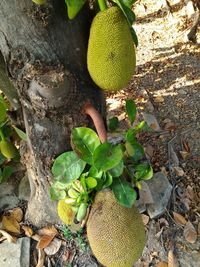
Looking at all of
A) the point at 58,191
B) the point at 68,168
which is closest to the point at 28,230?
the point at 58,191

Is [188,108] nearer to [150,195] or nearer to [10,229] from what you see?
[150,195]

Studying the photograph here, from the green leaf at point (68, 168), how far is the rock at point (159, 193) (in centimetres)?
61

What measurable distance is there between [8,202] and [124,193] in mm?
705

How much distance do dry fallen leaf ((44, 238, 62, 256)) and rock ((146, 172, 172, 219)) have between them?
1.19ft

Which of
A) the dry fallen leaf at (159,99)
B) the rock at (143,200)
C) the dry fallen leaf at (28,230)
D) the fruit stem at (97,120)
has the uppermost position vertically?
the fruit stem at (97,120)

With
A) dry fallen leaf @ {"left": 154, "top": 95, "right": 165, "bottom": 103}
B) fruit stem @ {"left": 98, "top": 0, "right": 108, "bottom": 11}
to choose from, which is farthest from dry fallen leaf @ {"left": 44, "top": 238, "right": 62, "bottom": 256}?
dry fallen leaf @ {"left": 154, "top": 95, "right": 165, "bottom": 103}

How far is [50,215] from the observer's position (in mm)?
1267

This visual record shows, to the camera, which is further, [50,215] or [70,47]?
[50,215]

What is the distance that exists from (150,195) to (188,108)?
0.68 metres

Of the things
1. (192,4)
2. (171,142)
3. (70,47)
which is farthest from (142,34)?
(70,47)

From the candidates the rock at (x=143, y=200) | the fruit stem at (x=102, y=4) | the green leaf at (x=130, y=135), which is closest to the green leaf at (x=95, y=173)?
the green leaf at (x=130, y=135)

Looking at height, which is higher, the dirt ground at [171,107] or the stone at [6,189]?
the stone at [6,189]

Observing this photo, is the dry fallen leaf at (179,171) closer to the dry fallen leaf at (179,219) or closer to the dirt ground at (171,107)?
the dirt ground at (171,107)

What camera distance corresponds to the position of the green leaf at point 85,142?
2.69 feet
